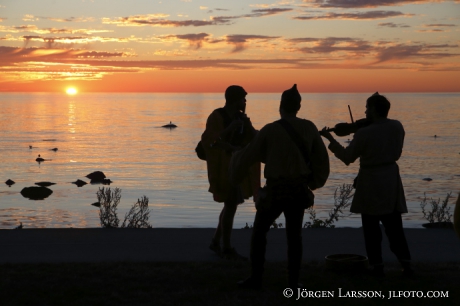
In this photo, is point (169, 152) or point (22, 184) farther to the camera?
point (169, 152)

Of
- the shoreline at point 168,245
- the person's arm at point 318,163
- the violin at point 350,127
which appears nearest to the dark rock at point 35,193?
the shoreline at point 168,245

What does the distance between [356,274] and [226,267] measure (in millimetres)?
1396

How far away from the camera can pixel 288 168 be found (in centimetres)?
602

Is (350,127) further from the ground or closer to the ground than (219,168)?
further from the ground

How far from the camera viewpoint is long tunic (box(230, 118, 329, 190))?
602 centimetres

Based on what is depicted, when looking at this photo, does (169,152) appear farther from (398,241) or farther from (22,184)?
(398,241)

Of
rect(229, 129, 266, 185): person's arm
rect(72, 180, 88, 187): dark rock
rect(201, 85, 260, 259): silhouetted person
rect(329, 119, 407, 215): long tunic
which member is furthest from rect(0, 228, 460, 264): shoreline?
rect(72, 180, 88, 187): dark rock

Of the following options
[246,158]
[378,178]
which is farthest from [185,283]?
[378,178]

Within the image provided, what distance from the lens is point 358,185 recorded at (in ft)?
23.0

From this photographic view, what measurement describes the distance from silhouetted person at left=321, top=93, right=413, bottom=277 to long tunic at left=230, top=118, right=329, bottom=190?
24.3 inches

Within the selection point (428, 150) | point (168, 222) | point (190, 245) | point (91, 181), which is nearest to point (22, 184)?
point (91, 181)

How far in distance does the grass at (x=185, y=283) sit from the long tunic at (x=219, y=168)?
0.89 meters

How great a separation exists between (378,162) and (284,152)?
1.31 meters

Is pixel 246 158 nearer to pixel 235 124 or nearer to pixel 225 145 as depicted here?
pixel 225 145
